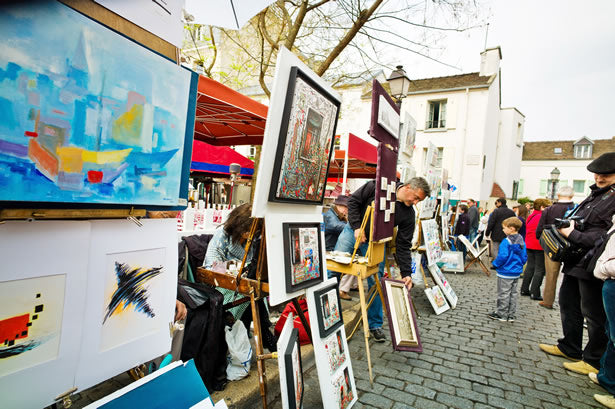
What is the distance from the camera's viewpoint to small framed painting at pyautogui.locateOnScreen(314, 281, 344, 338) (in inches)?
76.2

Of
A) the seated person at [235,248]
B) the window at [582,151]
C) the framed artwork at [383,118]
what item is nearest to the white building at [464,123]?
the framed artwork at [383,118]

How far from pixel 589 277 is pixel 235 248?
10.0 ft

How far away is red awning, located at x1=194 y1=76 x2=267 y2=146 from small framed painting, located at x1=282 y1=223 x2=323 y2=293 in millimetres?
1688

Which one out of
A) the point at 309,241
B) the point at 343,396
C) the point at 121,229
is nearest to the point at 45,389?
the point at 121,229

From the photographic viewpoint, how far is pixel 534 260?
5500mm

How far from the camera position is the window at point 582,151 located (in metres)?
30.0

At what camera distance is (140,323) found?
3.79ft

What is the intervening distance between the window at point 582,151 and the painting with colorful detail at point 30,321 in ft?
129

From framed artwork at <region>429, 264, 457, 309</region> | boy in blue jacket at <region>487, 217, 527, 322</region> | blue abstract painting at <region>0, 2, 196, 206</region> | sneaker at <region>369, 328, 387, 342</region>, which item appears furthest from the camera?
framed artwork at <region>429, 264, 457, 309</region>

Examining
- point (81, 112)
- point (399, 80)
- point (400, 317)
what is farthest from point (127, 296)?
point (399, 80)

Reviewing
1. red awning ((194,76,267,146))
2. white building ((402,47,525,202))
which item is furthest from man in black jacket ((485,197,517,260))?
white building ((402,47,525,202))

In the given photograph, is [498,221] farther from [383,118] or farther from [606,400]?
[383,118]

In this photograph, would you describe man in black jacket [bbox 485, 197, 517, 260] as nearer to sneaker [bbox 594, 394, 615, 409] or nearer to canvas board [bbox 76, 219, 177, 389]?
sneaker [bbox 594, 394, 615, 409]

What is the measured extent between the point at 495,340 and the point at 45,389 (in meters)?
3.97
